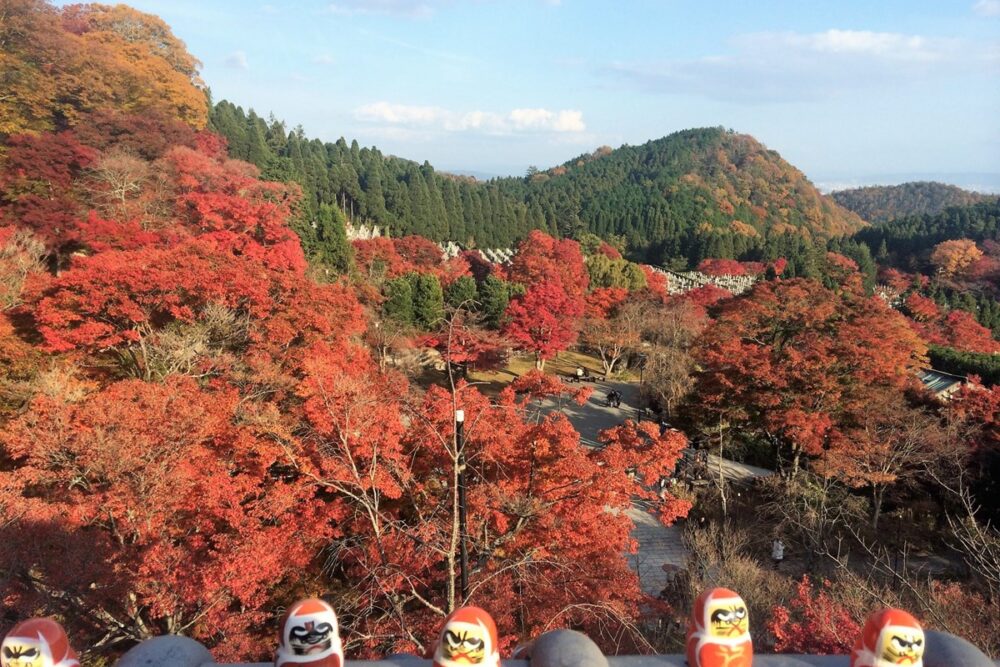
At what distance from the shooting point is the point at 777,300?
784 inches

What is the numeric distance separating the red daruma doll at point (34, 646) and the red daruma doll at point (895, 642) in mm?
4169

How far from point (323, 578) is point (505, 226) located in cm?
5226

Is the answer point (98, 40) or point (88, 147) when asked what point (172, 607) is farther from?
point (98, 40)

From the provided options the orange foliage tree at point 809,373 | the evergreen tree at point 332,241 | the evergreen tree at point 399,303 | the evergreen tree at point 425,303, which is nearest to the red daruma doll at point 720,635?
the orange foliage tree at point 809,373

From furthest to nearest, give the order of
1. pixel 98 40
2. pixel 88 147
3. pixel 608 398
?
1. pixel 98 40
2. pixel 608 398
3. pixel 88 147

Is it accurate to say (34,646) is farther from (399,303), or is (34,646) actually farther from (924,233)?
(924,233)

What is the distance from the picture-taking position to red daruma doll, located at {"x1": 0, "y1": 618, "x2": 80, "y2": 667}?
2750 millimetres

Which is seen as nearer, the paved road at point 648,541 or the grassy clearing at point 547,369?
the paved road at point 648,541

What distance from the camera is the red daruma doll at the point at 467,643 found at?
2.74m

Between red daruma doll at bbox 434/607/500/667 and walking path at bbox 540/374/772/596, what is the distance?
1071 cm

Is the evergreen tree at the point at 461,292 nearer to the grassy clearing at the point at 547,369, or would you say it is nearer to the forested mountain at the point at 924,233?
the grassy clearing at the point at 547,369

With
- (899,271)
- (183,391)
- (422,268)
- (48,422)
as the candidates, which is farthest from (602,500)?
(899,271)

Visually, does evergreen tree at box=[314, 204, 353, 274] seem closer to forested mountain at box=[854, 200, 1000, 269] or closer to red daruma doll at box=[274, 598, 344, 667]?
red daruma doll at box=[274, 598, 344, 667]

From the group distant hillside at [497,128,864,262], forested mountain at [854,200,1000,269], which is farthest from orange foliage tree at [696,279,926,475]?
forested mountain at [854,200,1000,269]
